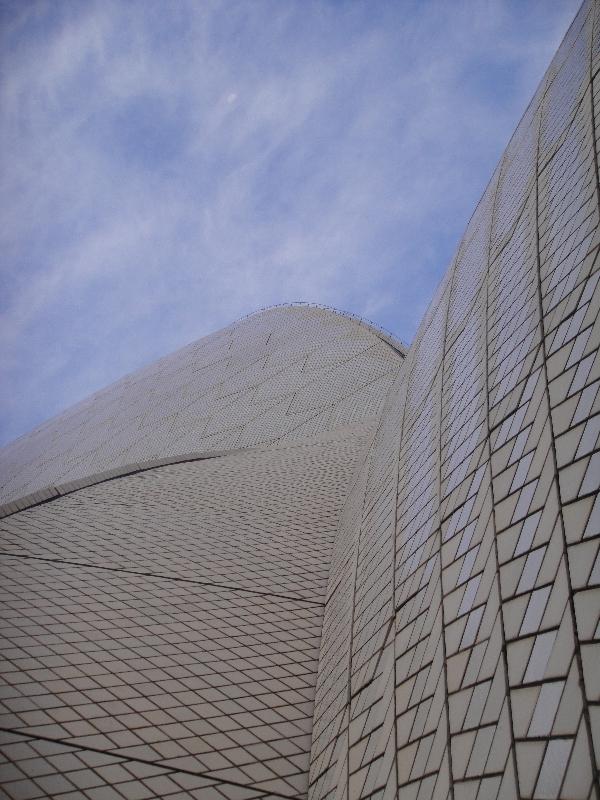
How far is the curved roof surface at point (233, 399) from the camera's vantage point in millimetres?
29641

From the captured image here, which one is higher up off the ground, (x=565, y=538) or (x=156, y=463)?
(x=156, y=463)

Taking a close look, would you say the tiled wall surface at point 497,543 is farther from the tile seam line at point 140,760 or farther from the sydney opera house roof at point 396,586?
the tile seam line at point 140,760

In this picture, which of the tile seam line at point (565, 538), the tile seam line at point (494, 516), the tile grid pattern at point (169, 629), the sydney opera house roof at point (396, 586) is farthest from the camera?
the tile grid pattern at point (169, 629)

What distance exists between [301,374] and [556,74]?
19111 mm

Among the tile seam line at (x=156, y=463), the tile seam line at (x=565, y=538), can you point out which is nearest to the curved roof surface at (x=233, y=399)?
the tile seam line at (x=156, y=463)

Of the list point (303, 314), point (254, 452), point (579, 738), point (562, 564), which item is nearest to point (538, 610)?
point (562, 564)

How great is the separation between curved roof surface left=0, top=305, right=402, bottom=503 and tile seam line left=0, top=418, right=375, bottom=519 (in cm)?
108

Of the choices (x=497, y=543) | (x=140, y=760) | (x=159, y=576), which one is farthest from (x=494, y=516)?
(x=159, y=576)

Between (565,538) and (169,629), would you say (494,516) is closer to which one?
(565,538)

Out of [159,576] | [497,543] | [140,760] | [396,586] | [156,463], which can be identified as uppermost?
[156,463]

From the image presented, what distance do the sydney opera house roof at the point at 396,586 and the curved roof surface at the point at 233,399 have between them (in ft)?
32.0

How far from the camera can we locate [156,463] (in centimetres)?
2264

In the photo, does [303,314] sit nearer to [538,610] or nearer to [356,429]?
[356,429]

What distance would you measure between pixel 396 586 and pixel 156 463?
14.0 meters
